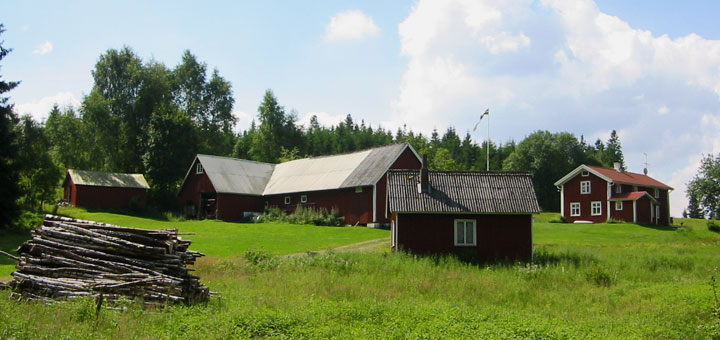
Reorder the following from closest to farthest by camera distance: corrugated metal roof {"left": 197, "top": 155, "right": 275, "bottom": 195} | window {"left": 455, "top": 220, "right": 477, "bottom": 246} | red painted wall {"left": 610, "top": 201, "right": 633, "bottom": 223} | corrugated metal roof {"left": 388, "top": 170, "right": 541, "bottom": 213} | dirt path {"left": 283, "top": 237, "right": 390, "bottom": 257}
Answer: corrugated metal roof {"left": 388, "top": 170, "right": 541, "bottom": 213}
window {"left": 455, "top": 220, "right": 477, "bottom": 246}
dirt path {"left": 283, "top": 237, "right": 390, "bottom": 257}
corrugated metal roof {"left": 197, "top": 155, "right": 275, "bottom": 195}
red painted wall {"left": 610, "top": 201, "right": 633, "bottom": 223}

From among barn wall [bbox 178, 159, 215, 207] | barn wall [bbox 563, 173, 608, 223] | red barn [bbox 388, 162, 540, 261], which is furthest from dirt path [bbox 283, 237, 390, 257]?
barn wall [bbox 563, 173, 608, 223]

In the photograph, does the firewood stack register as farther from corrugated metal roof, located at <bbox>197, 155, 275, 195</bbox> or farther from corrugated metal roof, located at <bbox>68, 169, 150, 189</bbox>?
corrugated metal roof, located at <bbox>68, 169, 150, 189</bbox>

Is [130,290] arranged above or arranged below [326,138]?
below

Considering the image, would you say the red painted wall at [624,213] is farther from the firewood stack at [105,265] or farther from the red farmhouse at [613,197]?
the firewood stack at [105,265]

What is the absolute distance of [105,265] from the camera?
16.1 m

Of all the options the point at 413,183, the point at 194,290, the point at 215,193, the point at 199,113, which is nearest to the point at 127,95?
the point at 199,113

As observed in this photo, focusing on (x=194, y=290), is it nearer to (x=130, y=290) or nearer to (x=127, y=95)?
(x=130, y=290)

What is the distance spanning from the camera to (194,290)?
16.1m

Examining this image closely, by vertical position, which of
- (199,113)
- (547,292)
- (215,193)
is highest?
(199,113)

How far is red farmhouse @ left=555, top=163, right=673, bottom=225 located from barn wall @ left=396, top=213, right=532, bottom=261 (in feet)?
97.2

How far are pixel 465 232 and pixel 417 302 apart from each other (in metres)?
13.1

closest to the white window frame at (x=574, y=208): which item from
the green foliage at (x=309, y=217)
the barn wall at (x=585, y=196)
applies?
the barn wall at (x=585, y=196)

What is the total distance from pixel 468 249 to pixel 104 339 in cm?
2111

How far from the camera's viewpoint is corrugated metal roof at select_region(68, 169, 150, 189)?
175ft
